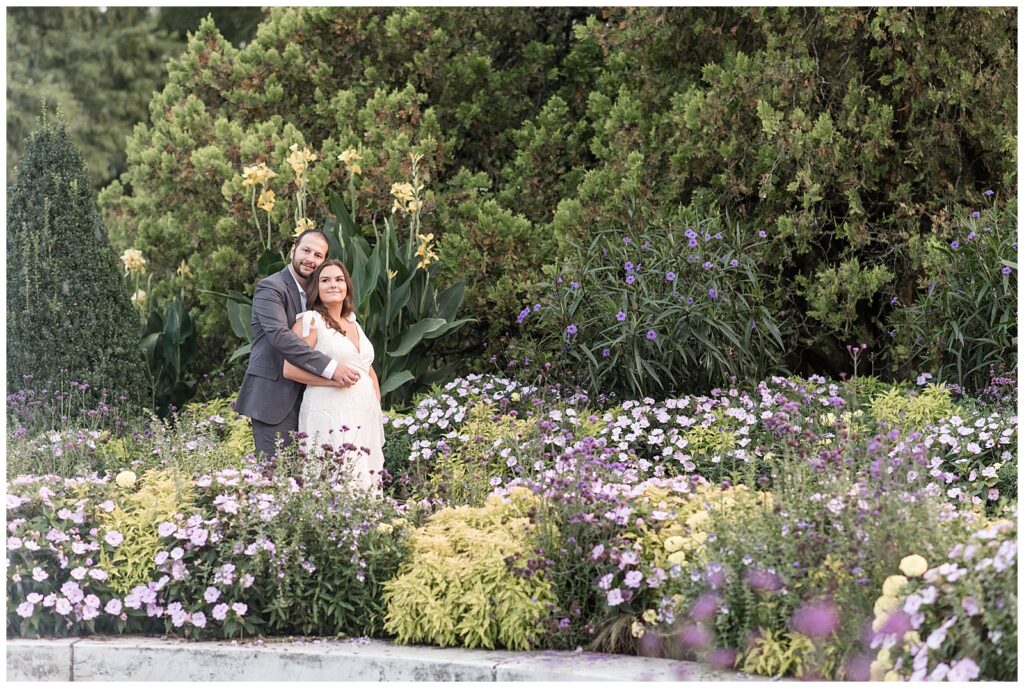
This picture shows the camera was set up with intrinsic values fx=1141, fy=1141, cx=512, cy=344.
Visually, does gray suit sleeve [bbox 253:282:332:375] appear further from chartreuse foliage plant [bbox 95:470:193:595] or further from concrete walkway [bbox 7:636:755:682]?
concrete walkway [bbox 7:636:755:682]

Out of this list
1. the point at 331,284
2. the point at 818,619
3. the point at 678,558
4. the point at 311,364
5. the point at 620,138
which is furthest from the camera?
the point at 620,138

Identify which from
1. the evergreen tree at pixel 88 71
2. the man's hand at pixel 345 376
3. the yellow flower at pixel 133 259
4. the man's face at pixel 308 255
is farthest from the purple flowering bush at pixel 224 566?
the evergreen tree at pixel 88 71

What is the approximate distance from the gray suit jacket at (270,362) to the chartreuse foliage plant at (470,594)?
4.58 feet

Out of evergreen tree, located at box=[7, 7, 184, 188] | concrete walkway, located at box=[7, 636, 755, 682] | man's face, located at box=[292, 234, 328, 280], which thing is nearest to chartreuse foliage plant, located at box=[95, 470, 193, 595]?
concrete walkway, located at box=[7, 636, 755, 682]

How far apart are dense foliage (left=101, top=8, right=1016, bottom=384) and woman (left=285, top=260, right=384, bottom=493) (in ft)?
6.32

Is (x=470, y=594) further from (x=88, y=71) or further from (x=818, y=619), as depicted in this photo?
(x=88, y=71)

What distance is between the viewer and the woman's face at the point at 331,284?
5039mm

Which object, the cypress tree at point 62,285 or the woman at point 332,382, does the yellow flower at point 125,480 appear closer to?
the woman at point 332,382

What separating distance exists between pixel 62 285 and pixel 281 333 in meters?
2.09

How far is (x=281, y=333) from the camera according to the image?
16.2 feet

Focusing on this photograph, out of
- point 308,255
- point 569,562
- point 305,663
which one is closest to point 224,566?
point 305,663

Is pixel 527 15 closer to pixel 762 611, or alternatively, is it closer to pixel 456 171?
pixel 456 171

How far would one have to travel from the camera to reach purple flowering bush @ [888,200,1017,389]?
599cm

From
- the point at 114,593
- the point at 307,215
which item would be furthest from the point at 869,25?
the point at 114,593
